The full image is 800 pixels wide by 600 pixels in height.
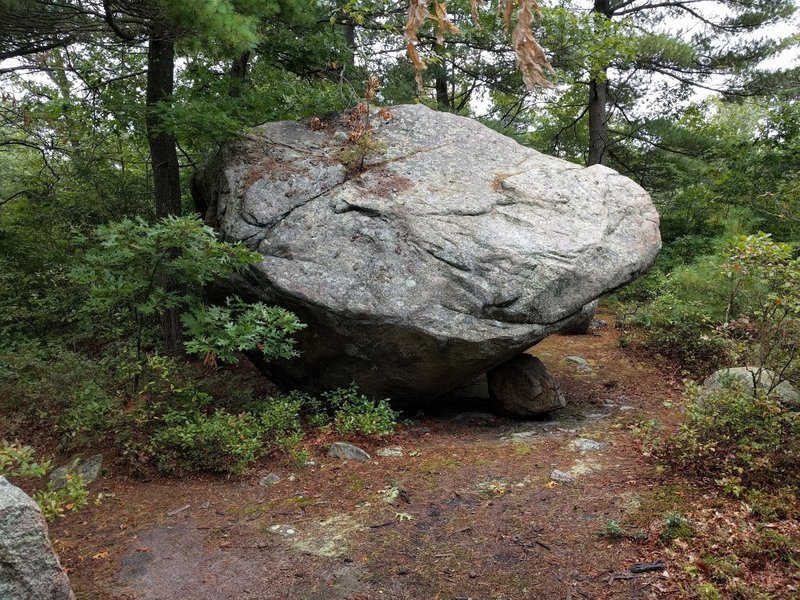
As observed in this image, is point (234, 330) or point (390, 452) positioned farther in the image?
point (390, 452)

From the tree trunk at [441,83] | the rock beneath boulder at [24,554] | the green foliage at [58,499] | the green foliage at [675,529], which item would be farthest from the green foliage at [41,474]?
the tree trunk at [441,83]

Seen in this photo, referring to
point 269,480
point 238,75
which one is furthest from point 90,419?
point 238,75

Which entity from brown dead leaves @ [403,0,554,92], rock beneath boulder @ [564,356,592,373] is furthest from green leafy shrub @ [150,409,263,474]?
rock beneath boulder @ [564,356,592,373]

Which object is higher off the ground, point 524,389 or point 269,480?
point 524,389

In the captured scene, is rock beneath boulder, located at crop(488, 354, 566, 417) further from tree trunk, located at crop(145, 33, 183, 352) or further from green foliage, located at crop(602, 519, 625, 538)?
tree trunk, located at crop(145, 33, 183, 352)

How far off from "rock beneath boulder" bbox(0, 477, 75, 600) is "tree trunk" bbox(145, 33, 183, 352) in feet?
14.4

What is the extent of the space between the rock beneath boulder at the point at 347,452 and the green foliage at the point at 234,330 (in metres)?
1.04

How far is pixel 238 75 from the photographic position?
8453 millimetres

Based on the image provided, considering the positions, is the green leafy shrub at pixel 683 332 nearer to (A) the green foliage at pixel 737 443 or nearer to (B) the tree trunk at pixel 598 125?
(A) the green foliage at pixel 737 443

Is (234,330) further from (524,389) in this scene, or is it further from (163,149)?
(163,149)

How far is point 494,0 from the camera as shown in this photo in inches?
360

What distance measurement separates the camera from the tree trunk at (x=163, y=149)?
23.4 feet

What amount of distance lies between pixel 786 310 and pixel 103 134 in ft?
28.3

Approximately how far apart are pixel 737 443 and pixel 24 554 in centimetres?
492
